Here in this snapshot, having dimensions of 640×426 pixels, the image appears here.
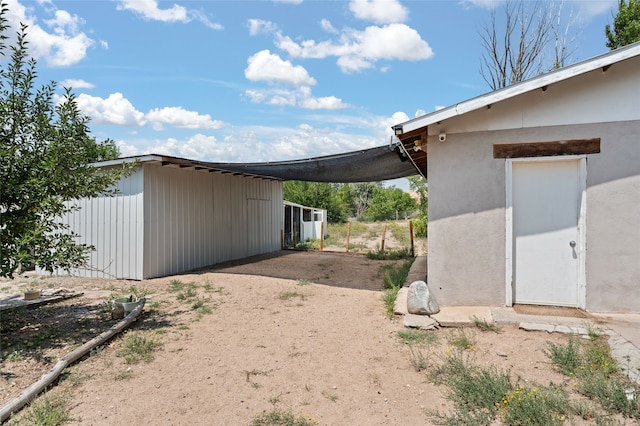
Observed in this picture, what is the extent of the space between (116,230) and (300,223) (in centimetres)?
1150

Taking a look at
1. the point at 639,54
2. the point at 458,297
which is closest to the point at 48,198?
the point at 458,297

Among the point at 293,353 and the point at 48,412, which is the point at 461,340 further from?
the point at 48,412

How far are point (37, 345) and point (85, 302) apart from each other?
2.30 metres

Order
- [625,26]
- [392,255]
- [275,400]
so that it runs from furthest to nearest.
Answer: [625,26] < [392,255] < [275,400]

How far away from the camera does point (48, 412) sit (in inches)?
118

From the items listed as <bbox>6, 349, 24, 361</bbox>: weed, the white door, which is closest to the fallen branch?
<bbox>6, 349, 24, 361</bbox>: weed

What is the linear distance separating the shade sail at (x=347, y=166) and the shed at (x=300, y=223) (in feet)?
22.9

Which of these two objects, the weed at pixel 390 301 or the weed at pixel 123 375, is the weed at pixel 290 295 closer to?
the weed at pixel 390 301

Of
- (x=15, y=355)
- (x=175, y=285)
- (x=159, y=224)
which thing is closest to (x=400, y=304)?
(x=15, y=355)

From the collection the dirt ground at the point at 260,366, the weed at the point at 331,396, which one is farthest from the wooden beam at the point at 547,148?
the weed at the point at 331,396

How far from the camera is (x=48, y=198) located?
15.3 ft

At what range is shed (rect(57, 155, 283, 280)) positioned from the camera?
9.02 meters

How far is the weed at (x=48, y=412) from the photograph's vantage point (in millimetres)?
2885

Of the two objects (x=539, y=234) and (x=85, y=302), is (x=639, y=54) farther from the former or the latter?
(x=85, y=302)
